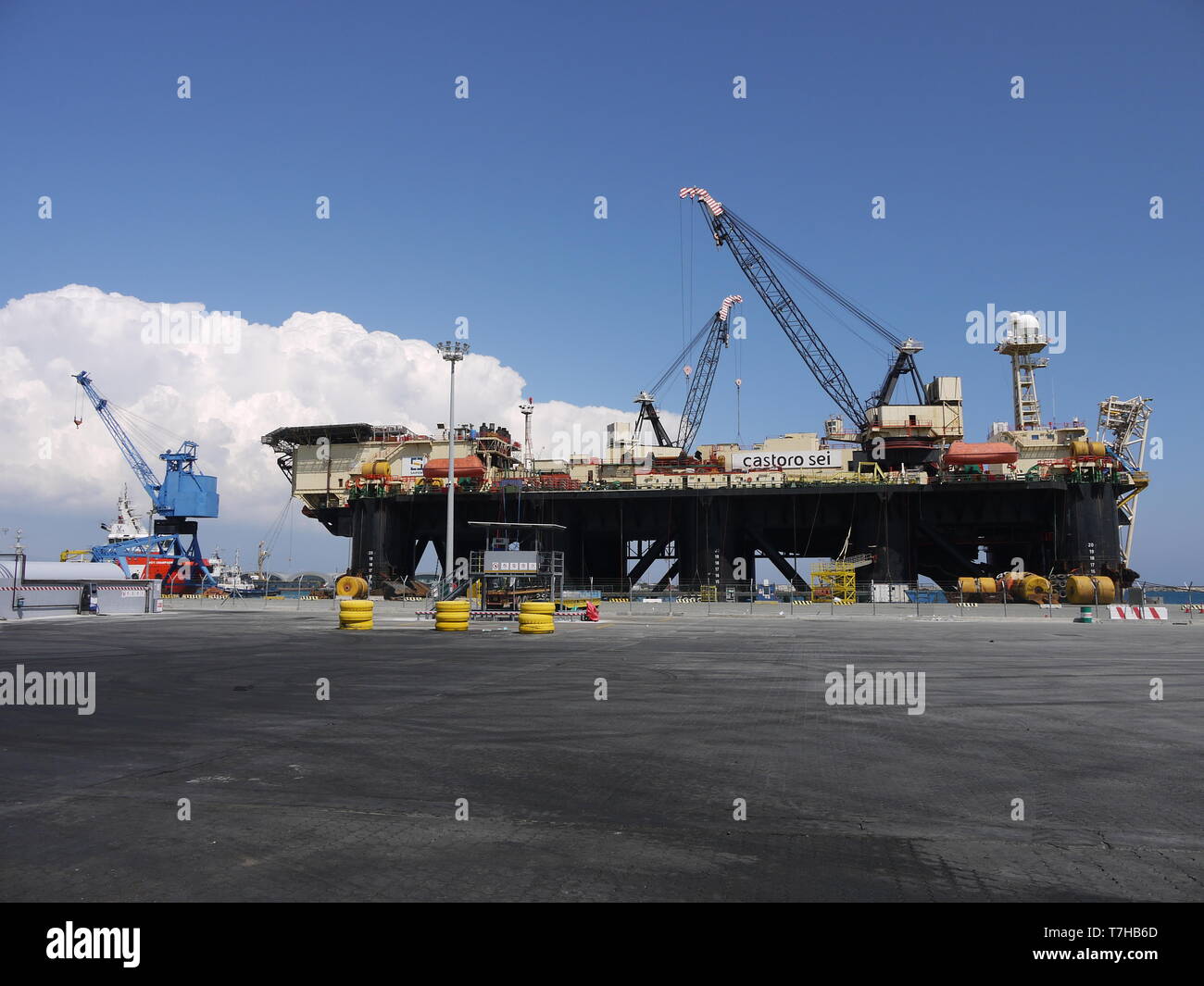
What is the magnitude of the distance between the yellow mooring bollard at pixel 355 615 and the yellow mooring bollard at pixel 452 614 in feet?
9.50

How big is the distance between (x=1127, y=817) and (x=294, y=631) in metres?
30.9

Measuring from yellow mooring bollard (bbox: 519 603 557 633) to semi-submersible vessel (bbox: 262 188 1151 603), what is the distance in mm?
28057

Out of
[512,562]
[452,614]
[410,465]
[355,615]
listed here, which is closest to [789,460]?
[410,465]

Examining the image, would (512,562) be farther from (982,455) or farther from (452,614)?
(982,455)

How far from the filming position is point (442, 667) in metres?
19.5

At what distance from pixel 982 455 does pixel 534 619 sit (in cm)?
4719

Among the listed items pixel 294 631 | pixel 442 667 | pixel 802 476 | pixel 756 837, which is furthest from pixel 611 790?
pixel 802 476

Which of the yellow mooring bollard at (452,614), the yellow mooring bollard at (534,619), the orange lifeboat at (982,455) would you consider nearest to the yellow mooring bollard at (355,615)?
the yellow mooring bollard at (452,614)

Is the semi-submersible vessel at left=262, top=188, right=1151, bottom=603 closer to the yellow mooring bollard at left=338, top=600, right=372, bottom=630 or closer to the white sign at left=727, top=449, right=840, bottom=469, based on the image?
the white sign at left=727, top=449, right=840, bottom=469

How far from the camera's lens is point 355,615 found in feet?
108

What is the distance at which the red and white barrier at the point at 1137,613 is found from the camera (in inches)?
1746
